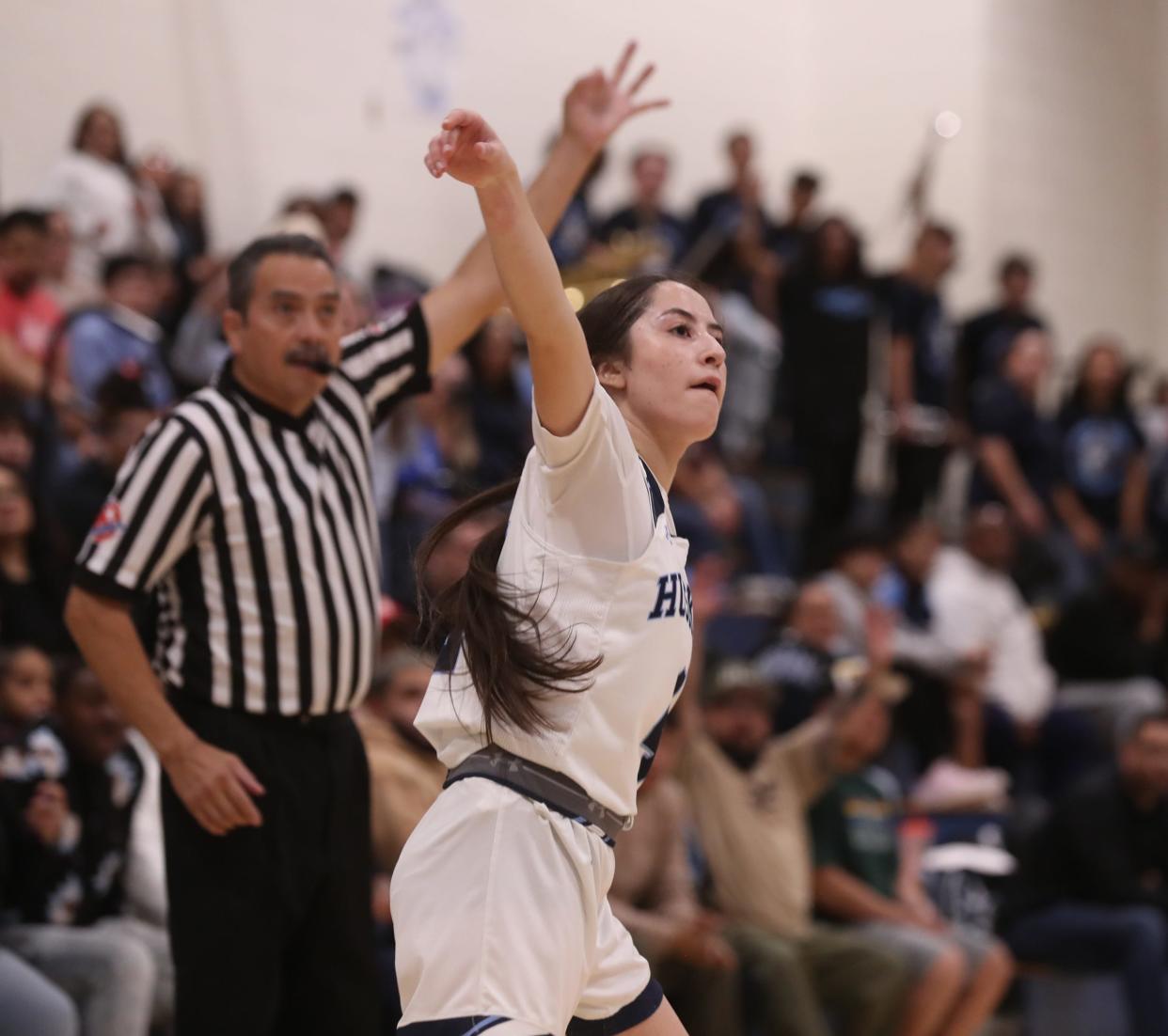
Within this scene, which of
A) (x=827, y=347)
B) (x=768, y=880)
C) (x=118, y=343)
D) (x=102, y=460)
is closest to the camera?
(x=768, y=880)

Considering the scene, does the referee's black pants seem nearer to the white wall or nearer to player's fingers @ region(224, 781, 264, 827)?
player's fingers @ region(224, 781, 264, 827)

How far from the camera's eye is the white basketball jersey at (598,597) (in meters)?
2.75

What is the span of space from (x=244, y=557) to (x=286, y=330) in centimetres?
51

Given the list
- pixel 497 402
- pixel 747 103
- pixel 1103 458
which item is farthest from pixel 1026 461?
pixel 747 103

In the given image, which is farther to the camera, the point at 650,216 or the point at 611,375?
the point at 650,216

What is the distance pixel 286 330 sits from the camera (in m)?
3.73

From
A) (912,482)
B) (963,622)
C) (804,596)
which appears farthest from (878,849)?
(912,482)

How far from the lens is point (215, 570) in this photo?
361 centimetres

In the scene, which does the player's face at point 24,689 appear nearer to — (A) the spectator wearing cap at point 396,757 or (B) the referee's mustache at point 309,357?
(A) the spectator wearing cap at point 396,757

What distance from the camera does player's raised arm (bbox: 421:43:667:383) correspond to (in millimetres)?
3953

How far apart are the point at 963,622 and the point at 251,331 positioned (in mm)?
5854

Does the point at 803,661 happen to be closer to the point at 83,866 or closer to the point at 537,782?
the point at 83,866

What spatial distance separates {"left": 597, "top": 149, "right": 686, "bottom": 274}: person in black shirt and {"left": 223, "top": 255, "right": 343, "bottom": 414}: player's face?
7154mm

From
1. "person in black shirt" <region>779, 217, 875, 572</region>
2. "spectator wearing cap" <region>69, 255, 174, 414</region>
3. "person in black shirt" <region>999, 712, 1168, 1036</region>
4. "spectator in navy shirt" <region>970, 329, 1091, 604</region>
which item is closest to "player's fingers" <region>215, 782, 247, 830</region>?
"spectator wearing cap" <region>69, 255, 174, 414</region>
